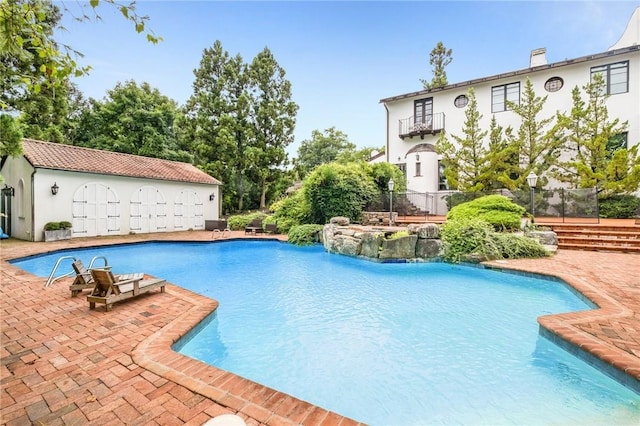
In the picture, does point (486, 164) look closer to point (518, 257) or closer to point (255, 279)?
point (518, 257)

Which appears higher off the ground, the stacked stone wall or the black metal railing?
the black metal railing

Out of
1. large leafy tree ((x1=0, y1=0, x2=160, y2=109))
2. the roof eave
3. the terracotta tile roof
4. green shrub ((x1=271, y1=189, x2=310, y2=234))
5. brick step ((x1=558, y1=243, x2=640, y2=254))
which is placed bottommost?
brick step ((x1=558, y1=243, x2=640, y2=254))

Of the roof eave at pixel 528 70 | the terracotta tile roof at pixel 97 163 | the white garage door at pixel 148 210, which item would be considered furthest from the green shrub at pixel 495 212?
the white garage door at pixel 148 210

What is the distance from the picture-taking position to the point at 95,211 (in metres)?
13.9

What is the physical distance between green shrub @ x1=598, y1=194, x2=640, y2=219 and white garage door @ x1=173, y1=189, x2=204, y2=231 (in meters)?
21.6

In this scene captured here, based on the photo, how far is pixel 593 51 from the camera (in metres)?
16.5

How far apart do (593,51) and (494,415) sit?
22602 mm

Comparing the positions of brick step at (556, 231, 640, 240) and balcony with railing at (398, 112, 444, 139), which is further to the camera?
balcony with railing at (398, 112, 444, 139)

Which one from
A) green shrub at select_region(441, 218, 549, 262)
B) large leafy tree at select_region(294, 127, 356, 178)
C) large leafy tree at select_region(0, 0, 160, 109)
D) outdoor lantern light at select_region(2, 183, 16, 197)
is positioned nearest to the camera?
large leafy tree at select_region(0, 0, 160, 109)

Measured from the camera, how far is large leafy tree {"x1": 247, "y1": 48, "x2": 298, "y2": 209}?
22859mm

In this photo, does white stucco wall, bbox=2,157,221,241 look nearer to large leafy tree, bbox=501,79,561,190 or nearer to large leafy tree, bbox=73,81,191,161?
large leafy tree, bbox=73,81,191,161

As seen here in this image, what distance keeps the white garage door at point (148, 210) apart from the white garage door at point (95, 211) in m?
0.78

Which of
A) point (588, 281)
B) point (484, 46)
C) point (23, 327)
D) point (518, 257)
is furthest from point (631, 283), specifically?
point (484, 46)

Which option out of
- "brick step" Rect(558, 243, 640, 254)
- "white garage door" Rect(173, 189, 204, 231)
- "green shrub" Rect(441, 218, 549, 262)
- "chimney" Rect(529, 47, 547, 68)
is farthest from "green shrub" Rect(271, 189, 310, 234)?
"chimney" Rect(529, 47, 547, 68)
